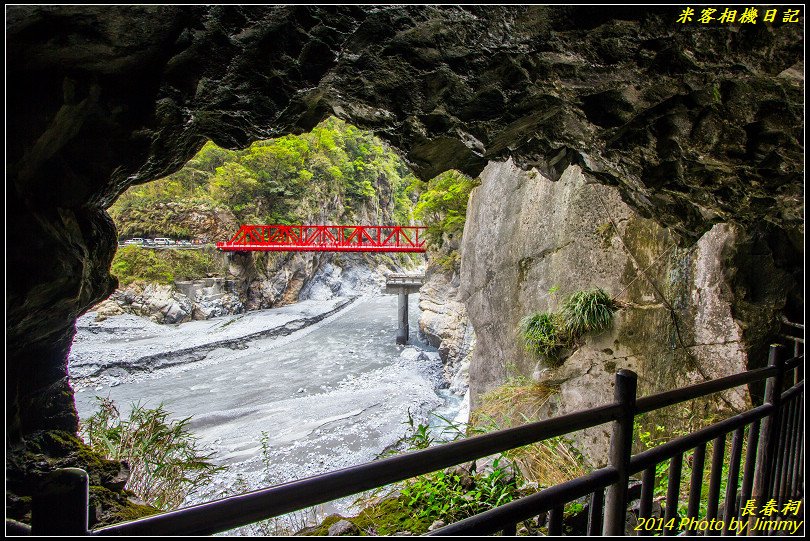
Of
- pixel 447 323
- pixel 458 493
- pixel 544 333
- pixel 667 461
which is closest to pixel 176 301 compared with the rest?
pixel 447 323

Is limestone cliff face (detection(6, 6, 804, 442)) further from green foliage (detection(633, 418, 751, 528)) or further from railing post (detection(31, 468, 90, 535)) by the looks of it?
green foliage (detection(633, 418, 751, 528))

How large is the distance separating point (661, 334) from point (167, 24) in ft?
18.0

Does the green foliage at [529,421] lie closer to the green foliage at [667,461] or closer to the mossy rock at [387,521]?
the green foliage at [667,461]

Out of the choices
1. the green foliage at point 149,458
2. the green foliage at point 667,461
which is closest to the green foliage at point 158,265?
the green foliage at point 149,458

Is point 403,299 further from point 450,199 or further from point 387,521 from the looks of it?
point 387,521

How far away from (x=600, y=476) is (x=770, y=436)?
1.45 m

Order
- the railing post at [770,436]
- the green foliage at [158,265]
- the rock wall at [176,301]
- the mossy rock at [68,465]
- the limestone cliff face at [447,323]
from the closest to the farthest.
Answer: the railing post at [770,436] < the mossy rock at [68,465] < the limestone cliff face at [447,323] < the rock wall at [176,301] < the green foliage at [158,265]

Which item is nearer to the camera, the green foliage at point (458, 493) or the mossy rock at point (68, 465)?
the mossy rock at point (68, 465)

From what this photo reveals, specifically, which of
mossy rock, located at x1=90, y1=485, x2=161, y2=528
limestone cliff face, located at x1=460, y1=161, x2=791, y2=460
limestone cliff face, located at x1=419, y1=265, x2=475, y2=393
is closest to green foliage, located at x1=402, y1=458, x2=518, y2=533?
mossy rock, located at x1=90, y1=485, x2=161, y2=528

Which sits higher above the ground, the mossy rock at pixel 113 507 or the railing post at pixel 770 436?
the railing post at pixel 770 436

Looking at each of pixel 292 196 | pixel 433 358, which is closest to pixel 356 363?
pixel 433 358

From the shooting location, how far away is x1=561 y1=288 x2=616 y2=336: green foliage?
5.38 metres

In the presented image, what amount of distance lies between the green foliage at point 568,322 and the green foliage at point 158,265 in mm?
18553

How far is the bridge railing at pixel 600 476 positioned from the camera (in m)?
0.91
